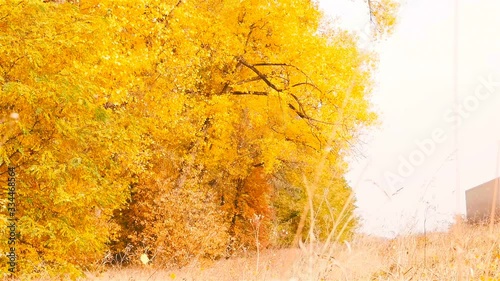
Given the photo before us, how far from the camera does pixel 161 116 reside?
15.2m

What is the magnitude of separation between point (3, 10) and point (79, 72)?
1.59 m

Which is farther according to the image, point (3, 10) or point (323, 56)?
point (323, 56)

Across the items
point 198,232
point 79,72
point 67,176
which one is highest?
point 79,72

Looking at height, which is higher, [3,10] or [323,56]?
[323,56]

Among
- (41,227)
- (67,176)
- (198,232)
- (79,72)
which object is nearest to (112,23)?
(79,72)

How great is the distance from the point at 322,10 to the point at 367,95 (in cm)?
357

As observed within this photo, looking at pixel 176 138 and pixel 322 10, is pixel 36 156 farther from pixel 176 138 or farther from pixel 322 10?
pixel 322 10

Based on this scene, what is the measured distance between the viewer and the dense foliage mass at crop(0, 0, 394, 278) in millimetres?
9859

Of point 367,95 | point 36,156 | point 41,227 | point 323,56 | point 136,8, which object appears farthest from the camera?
point 367,95

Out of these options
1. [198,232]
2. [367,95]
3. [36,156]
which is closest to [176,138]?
[198,232]

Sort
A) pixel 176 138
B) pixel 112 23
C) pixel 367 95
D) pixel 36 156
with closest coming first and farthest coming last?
pixel 36 156
pixel 112 23
pixel 176 138
pixel 367 95

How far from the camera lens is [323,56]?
54.5 feet

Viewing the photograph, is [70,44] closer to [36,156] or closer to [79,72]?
[79,72]

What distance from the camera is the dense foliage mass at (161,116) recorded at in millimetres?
9859
